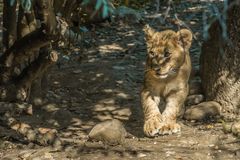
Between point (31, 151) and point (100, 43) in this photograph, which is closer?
point (31, 151)

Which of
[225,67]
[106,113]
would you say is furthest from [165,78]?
[106,113]

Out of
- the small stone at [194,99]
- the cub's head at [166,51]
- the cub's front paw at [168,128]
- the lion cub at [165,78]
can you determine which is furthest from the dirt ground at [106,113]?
the small stone at [194,99]

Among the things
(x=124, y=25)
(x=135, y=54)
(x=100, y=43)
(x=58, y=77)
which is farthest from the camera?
(x=124, y=25)

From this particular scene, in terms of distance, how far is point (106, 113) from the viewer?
285 inches

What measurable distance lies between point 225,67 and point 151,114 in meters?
1.17

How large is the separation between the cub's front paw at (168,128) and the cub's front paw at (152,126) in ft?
0.13

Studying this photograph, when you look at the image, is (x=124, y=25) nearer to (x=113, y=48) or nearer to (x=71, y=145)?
(x=113, y=48)

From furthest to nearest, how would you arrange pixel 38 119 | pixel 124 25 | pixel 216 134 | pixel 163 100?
pixel 124 25 < pixel 38 119 < pixel 163 100 < pixel 216 134

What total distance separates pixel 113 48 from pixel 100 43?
0.49 m

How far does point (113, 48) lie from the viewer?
11.2 m

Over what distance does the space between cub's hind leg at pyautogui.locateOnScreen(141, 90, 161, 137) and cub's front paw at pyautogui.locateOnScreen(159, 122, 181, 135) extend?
0.04 meters

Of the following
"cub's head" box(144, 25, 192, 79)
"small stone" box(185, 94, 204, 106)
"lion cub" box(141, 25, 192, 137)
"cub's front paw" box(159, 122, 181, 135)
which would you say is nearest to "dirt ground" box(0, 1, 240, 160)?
"cub's front paw" box(159, 122, 181, 135)

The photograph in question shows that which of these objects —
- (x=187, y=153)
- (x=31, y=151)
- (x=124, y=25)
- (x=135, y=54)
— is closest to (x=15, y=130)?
(x=31, y=151)

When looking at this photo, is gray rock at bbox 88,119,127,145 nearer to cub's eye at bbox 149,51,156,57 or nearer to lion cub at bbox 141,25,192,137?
lion cub at bbox 141,25,192,137
